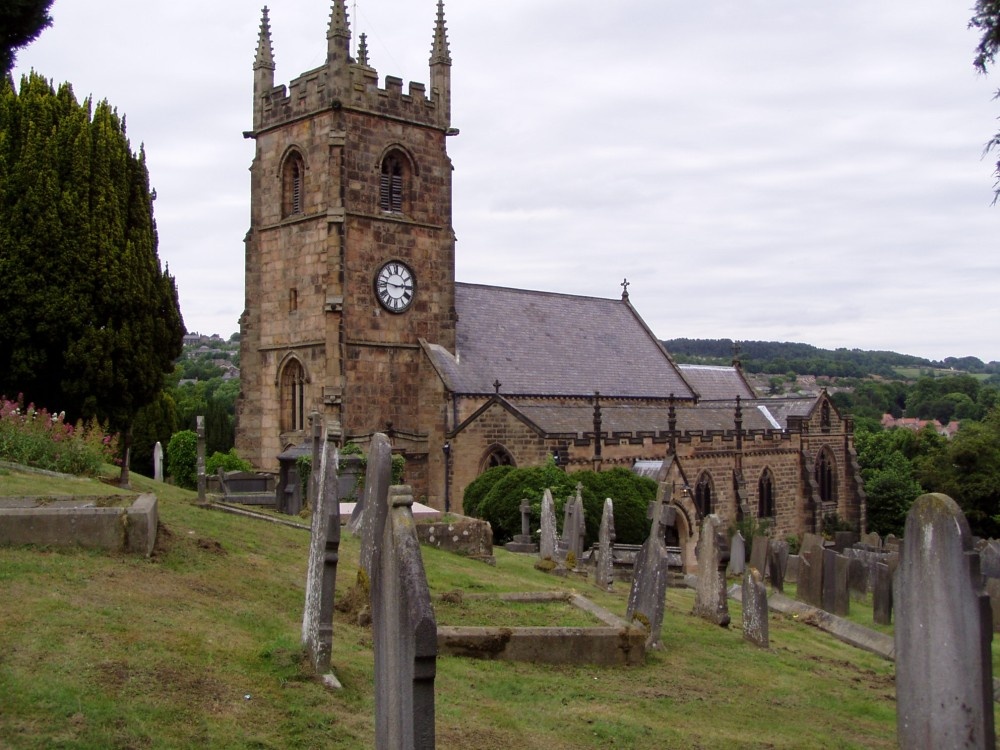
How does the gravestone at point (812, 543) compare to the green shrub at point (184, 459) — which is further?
the green shrub at point (184, 459)

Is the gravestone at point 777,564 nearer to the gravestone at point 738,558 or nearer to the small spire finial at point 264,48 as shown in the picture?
the gravestone at point 738,558

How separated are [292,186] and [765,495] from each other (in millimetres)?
22058

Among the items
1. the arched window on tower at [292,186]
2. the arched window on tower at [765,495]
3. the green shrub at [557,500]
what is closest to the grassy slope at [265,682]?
the green shrub at [557,500]

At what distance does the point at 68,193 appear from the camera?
787 inches

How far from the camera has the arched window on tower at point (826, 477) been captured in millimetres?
44844

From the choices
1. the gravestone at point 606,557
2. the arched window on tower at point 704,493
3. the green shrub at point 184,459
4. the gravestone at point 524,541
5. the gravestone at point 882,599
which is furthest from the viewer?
the arched window on tower at point 704,493

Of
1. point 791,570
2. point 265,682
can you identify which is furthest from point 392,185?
point 265,682

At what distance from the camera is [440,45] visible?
118 ft

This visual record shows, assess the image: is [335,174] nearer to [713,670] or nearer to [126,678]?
[713,670]

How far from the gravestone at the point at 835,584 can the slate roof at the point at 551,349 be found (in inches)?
698

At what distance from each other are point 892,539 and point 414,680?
24697mm

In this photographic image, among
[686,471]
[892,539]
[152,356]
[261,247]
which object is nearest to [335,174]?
[261,247]

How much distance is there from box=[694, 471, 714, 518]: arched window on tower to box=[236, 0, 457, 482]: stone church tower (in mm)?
10522

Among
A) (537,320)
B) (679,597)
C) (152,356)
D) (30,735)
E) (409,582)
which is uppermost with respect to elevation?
(537,320)
